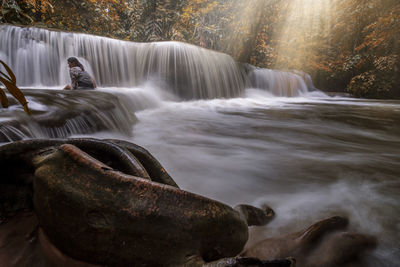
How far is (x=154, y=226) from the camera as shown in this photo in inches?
31.4

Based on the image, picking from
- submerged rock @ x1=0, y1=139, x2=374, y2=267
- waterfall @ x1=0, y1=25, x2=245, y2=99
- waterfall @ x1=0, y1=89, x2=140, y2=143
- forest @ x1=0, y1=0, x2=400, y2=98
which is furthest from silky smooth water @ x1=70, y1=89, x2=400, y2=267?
forest @ x1=0, y1=0, x2=400, y2=98

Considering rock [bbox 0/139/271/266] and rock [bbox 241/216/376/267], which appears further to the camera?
rock [bbox 241/216/376/267]

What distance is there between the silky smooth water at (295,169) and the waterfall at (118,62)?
4850mm

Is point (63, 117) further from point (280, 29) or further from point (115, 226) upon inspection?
point (280, 29)

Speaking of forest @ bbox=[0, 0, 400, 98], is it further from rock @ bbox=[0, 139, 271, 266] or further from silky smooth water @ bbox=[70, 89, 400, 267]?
rock @ bbox=[0, 139, 271, 266]

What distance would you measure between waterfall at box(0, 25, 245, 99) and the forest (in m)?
3.86

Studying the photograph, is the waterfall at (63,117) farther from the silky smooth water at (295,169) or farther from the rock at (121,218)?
the rock at (121,218)

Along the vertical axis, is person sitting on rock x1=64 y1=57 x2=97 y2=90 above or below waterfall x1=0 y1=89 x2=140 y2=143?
above

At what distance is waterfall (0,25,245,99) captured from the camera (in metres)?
6.95

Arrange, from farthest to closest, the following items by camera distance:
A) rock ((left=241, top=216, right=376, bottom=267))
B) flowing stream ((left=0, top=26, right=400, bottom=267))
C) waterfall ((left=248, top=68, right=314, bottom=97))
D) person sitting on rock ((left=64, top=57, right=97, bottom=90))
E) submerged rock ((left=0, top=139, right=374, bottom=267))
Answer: waterfall ((left=248, top=68, right=314, bottom=97)), person sitting on rock ((left=64, top=57, right=97, bottom=90)), flowing stream ((left=0, top=26, right=400, bottom=267)), rock ((left=241, top=216, right=376, bottom=267)), submerged rock ((left=0, top=139, right=374, bottom=267))

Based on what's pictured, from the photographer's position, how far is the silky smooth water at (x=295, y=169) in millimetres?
1437

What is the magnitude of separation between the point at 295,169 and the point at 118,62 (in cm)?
825

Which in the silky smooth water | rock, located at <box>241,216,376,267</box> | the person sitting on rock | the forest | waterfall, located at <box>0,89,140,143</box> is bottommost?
the silky smooth water

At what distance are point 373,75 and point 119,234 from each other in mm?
14962
